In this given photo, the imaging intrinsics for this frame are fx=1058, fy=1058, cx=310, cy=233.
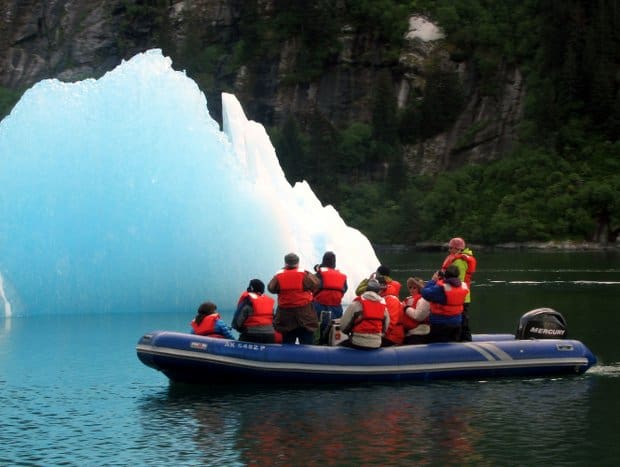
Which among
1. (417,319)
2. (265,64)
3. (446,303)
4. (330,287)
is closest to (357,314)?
(417,319)

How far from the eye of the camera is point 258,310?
19406 millimetres

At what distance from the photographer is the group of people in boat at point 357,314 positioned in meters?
19.2

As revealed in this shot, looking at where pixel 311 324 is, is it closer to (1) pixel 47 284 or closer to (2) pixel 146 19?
(1) pixel 47 284

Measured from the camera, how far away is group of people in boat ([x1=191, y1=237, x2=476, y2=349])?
1917 centimetres

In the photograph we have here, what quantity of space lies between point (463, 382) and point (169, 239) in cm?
1392

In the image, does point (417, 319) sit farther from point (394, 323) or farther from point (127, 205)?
point (127, 205)

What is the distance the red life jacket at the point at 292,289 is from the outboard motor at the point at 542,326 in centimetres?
448

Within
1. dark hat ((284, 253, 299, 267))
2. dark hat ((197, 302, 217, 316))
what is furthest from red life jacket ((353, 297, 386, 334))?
dark hat ((197, 302, 217, 316))

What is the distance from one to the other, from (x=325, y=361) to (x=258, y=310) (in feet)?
5.12

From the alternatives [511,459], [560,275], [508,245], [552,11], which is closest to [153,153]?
[511,459]

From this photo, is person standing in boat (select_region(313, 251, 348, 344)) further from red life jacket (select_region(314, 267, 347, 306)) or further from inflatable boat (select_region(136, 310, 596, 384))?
inflatable boat (select_region(136, 310, 596, 384))

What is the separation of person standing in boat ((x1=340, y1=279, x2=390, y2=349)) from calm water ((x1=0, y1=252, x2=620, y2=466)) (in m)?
0.87

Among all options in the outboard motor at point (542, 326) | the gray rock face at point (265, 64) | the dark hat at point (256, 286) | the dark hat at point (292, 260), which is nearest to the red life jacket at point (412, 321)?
the outboard motor at point (542, 326)

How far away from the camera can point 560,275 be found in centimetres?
5256
